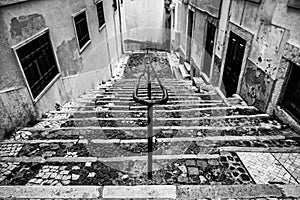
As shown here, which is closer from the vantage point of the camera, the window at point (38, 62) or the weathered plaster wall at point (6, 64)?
the weathered plaster wall at point (6, 64)

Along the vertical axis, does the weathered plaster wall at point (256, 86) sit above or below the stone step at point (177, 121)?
above

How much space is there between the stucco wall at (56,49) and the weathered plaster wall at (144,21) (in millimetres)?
7406

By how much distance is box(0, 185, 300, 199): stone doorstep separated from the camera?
2168 mm

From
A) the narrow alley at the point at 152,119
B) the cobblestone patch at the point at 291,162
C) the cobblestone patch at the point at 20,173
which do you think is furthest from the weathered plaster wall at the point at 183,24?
the cobblestone patch at the point at 20,173

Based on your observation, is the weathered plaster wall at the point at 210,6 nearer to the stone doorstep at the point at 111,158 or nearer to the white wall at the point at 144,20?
the stone doorstep at the point at 111,158

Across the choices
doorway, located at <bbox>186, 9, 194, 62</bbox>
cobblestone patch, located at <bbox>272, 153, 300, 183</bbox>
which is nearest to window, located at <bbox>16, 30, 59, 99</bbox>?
cobblestone patch, located at <bbox>272, 153, 300, 183</bbox>

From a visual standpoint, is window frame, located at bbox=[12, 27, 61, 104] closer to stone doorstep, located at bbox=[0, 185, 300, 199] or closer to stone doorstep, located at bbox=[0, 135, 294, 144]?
stone doorstep, located at bbox=[0, 135, 294, 144]

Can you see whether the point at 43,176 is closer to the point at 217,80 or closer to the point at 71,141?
the point at 71,141

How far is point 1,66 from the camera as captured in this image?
11.4 ft

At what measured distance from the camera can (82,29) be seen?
7543mm

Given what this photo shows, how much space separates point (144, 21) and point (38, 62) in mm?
14122

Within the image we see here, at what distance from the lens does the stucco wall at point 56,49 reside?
3639 mm

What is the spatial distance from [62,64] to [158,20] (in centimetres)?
1346

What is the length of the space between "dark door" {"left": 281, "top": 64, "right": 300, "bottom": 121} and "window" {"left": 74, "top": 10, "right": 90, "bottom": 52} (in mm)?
6337
